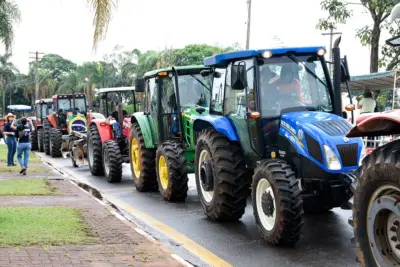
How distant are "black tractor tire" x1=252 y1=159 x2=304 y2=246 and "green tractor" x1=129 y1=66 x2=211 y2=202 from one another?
3364 mm

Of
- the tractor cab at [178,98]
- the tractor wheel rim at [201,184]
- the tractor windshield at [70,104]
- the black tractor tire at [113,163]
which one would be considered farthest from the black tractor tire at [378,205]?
the tractor windshield at [70,104]

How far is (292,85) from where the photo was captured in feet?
28.8

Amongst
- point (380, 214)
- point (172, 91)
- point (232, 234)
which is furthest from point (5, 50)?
point (380, 214)

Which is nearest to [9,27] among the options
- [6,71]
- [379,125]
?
[379,125]

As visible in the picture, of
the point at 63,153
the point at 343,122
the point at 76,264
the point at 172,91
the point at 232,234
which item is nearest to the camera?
the point at 76,264

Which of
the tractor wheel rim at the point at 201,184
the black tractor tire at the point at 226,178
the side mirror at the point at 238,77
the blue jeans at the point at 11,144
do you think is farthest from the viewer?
the blue jeans at the point at 11,144

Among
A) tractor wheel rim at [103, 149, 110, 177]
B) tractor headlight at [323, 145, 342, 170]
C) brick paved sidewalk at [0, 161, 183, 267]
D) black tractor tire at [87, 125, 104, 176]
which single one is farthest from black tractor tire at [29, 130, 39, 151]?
tractor headlight at [323, 145, 342, 170]

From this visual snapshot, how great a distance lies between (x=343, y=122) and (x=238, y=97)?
1.73 meters

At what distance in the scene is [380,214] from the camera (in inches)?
203

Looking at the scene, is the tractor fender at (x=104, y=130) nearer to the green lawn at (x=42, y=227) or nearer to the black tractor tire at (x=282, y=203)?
the green lawn at (x=42, y=227)

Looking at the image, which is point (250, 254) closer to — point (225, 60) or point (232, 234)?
point (232, 234)

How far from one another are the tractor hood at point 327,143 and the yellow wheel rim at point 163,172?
4.45m

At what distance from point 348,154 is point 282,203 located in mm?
1125

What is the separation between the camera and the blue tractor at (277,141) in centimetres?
785
